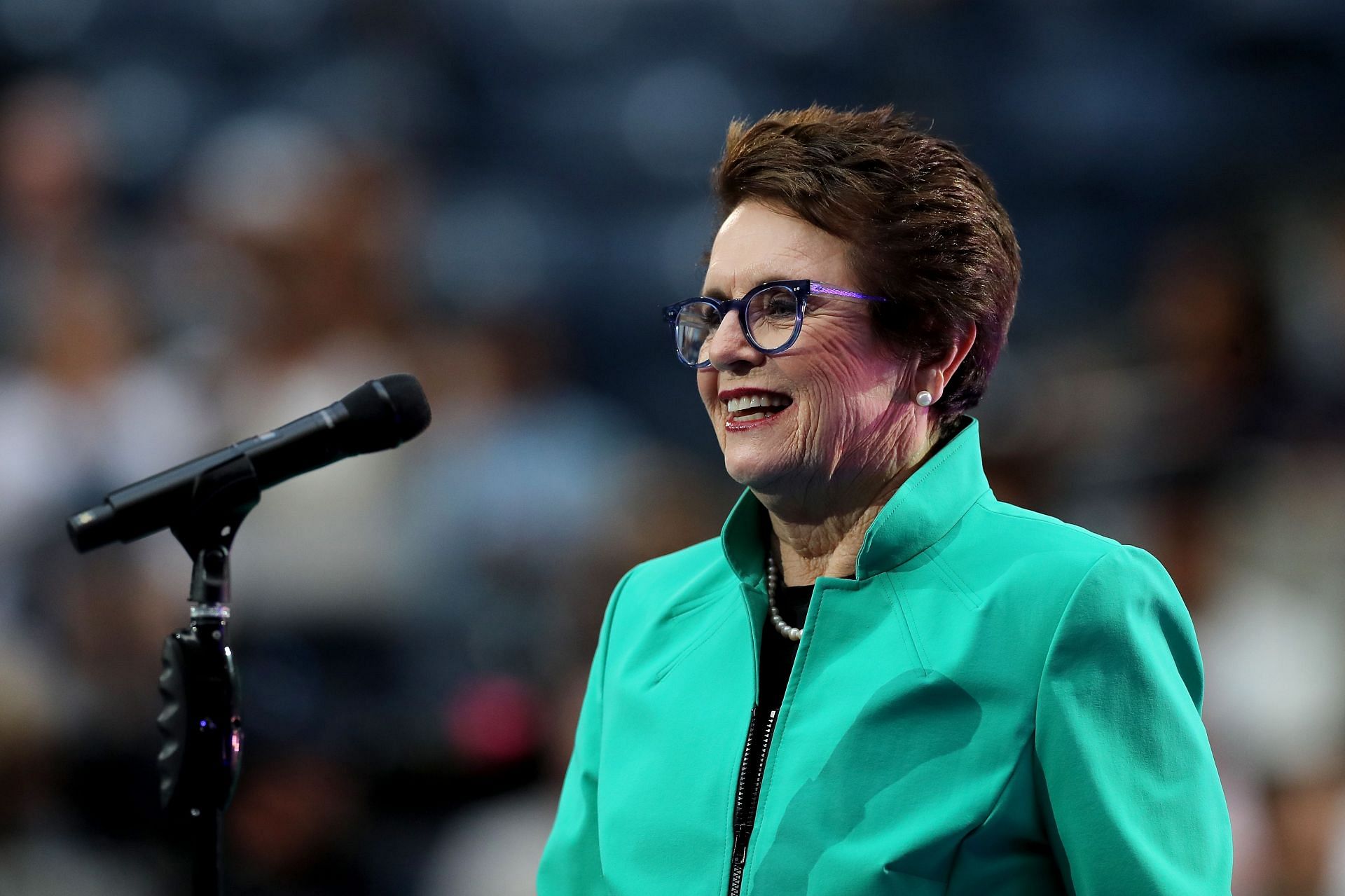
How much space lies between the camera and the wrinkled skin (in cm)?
166

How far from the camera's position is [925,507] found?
165 cm

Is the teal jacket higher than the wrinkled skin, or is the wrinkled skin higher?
the wrinkled skin

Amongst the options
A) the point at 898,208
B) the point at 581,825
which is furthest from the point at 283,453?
the point at 898,208

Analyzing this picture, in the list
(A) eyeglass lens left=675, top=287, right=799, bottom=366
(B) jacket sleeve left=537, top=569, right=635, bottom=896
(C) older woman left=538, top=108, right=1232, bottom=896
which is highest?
(A) eyeglass lens left=675, top=287, right=799, bottom=366

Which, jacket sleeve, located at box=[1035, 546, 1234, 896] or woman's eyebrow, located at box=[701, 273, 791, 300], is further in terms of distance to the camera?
woman's eyebrow, located at box=[701, 273, 791, 300]

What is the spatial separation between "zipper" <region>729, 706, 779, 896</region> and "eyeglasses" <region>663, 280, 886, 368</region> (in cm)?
42

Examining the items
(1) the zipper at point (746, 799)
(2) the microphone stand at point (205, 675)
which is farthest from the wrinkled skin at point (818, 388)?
(2) the microphone stand at point (205, 675)

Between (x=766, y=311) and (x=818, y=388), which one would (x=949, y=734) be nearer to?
(x=818, y=388)

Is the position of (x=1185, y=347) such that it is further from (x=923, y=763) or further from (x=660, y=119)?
(x=923, y=763)

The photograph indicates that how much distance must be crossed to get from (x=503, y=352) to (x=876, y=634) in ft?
9.35

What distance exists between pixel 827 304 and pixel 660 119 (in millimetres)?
3895

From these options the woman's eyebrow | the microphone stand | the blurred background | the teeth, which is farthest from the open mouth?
the blurred background

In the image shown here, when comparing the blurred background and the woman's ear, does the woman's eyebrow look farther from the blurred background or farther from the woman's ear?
the blurred background

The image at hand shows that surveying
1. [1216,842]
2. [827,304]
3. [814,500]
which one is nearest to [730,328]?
[827,304]
